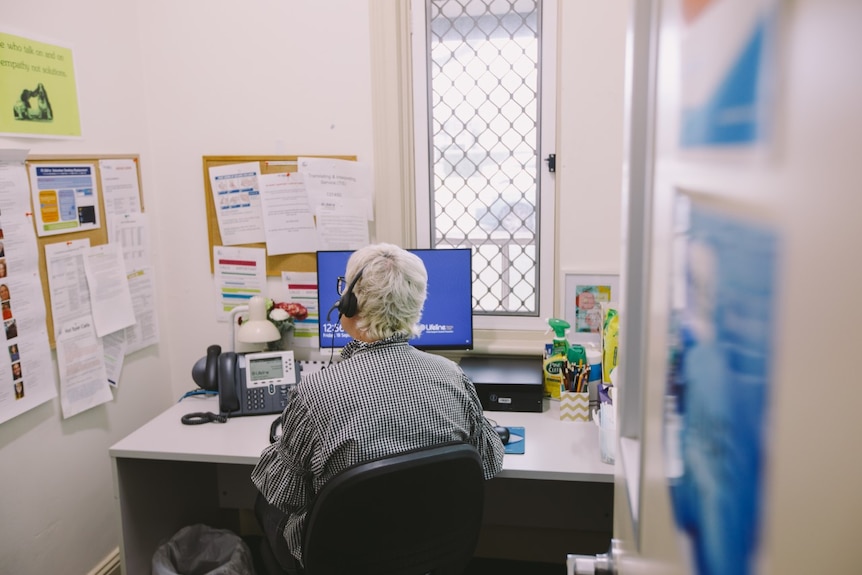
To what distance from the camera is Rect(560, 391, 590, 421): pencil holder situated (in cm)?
224

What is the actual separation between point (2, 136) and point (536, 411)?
1815mm

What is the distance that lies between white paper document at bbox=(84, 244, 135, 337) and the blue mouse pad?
1.41 m

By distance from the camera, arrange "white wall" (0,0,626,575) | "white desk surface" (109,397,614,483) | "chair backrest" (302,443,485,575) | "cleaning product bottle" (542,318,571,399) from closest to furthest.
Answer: "chair backrest" (302,443,485,575) → "white desk surface" (109,397,614,483) → "white wall" (0,0,626,575) → "cleaning product bottle" (542,318,571,399)

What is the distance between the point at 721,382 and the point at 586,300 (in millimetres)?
2251

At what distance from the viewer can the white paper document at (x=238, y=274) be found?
2.69m

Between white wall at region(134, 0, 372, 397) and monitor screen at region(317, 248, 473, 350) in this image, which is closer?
monitor screen at region(317, 248, 473, 350)

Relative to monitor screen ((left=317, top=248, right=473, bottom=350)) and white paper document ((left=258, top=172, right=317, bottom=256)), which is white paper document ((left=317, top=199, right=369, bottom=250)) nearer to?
white paper document ((left=258, top=172, right=317, bottom=256))

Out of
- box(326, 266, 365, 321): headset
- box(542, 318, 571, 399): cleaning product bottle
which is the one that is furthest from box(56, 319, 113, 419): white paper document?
box(542, 318, 571, 399): cleaning product bottle

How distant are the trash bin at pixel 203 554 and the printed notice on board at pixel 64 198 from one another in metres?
1.10

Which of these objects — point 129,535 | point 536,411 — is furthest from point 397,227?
point 129,535

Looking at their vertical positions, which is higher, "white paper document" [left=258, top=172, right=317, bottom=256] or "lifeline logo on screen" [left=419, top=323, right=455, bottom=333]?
"white paper document" [left=258, top=172, right=317, bottom=256]

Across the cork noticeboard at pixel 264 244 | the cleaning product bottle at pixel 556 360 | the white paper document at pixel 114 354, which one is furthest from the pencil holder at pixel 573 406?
the white paper document at pixel 114 354

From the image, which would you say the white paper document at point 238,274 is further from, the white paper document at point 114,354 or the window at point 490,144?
the window at point 490,144

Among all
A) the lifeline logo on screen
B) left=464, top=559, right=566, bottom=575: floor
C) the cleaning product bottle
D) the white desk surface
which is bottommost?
left=464, top=559, right=566, bottom=575: floor
